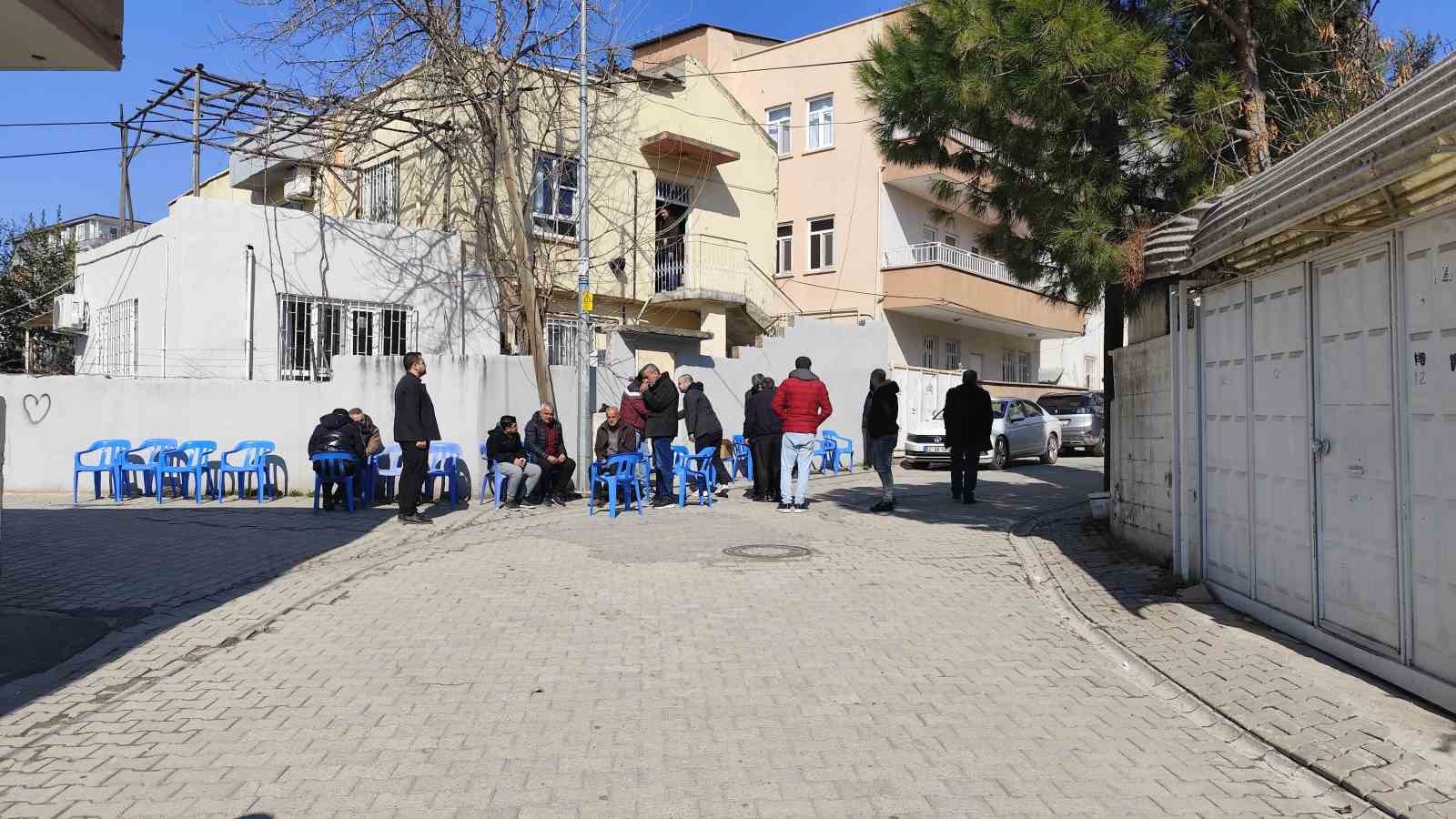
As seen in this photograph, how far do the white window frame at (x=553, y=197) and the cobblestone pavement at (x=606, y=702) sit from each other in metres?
10.9

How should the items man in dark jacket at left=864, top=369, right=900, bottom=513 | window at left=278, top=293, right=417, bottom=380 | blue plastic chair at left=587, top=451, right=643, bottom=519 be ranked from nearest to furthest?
blue plastic chair at left=587, top=451, right=643, bottom=519 < man in dark jacket at left=864, top=369, right=900, bottom=513 < window at left=278, top=293, right=417, bottom=380

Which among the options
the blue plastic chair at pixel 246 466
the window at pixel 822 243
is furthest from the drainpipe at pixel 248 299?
the window at pixel 822 243

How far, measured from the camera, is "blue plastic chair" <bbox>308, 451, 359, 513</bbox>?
40.9 ft

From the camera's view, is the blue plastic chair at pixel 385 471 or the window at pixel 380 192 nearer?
the blue plastic chair at pixel 385 471

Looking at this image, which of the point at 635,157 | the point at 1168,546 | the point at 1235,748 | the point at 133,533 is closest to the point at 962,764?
the point at 1235,748

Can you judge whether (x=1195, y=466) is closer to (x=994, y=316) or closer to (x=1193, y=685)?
(x=1193, y=685)

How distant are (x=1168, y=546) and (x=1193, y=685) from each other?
3091 mm

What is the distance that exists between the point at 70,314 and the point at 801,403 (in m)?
15.4

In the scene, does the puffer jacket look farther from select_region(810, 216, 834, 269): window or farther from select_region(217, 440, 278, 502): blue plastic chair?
select_region(810, 216, 834, 269): window

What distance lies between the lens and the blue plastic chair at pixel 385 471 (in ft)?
43.9

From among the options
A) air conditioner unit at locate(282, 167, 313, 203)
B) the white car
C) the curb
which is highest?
air conditioner unit at locate(282, 167, 313, 203)

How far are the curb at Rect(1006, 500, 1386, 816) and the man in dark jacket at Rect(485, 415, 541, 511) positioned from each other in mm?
7096

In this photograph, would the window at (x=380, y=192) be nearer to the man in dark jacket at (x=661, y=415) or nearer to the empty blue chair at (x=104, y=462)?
the empty blue chair at (x=104, y=462)

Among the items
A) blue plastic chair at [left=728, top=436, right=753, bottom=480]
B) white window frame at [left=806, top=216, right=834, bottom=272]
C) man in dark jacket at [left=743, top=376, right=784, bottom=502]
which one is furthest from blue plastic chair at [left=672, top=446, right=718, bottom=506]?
white window frame at [left=806, top=216, right=834, bottom=272]
